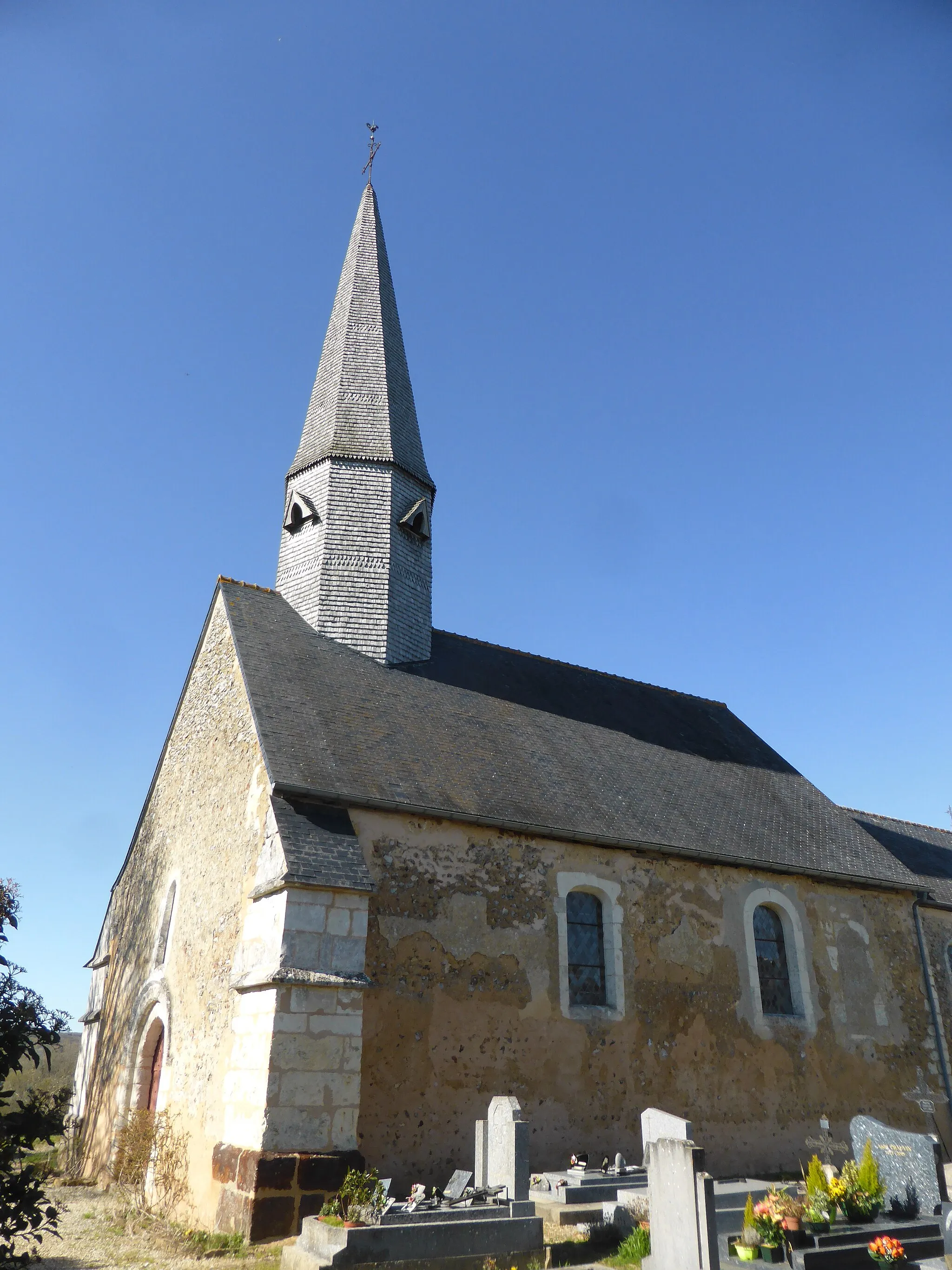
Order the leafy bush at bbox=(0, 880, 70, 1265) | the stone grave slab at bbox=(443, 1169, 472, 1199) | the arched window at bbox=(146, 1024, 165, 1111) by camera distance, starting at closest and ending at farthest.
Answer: the leafy bush at bbox=(0, 880, 70, 1265)
the stone grave slab at bbox=(443, 1169, 472, 1199)
the arched window at bbox=(146, 1024, 165, 1111)

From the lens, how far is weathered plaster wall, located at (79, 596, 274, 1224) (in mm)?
9461

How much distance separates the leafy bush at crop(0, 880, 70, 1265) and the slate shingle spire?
7.46 metres

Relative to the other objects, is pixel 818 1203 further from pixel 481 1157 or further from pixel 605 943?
pixel 605 943

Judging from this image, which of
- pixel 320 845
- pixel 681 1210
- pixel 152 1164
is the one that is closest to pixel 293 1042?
pixel 320 845

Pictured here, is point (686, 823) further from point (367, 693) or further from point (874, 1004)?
point (367, 693)

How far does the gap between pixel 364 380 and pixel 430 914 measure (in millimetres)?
10142

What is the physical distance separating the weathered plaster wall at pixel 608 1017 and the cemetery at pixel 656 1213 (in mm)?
975

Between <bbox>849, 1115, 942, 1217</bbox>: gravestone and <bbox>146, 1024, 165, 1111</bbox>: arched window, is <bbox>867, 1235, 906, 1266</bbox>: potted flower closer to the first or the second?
<bbox>849, 1115, 942, 1217</bbox>: gravestone

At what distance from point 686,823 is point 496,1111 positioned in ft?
18.2

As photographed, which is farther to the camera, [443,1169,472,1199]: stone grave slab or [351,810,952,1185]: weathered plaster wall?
[351,810,952,1185]: weathered plaster wall

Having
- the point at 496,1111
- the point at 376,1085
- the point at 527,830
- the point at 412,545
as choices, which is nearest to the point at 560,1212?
the point at 496,1111

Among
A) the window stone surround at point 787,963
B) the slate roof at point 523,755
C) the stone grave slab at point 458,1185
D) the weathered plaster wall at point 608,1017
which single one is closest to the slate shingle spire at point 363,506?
the slate roof at point 523,755

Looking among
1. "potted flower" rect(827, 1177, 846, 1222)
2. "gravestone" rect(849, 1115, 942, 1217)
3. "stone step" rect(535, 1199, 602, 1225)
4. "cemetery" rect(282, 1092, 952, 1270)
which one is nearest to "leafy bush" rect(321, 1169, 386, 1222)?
"cemetery" rect(282, 1092, 952, 1270)

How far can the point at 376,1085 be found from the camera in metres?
8.73
